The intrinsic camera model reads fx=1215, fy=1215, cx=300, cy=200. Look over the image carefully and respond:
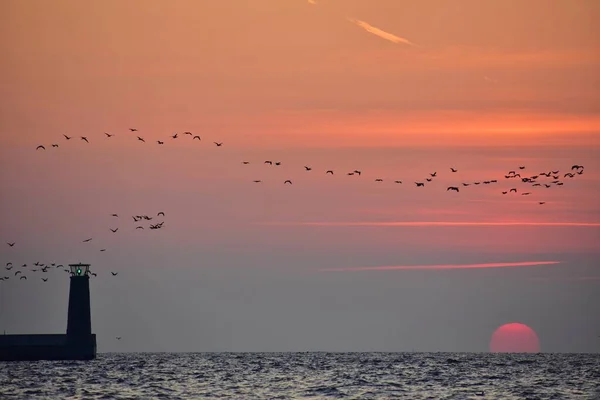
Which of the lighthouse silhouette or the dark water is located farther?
the lighthouse silhouette

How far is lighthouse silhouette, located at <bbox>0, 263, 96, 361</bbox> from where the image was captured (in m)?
160

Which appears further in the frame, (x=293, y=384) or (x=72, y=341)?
(x=72, y=341)

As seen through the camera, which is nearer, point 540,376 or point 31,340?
point 540,376

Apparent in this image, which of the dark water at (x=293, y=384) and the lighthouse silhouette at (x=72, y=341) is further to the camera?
the lighthouse silhouette at (x=72, y=341)

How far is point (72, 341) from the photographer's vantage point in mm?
161000

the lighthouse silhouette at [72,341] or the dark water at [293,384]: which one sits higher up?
the lighthouse silhouette at [72,341]

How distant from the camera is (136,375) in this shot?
12794 cm

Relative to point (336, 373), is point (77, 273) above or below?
above

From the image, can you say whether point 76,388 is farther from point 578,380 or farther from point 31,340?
→ point 31,340

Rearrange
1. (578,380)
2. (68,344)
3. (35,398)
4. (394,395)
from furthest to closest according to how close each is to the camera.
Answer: (68,344) < (578,380) < (394,395) < (35,398)

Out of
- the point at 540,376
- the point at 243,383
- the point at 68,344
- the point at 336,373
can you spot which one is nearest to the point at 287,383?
the point at 243,383

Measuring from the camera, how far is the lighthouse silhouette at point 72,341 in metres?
160

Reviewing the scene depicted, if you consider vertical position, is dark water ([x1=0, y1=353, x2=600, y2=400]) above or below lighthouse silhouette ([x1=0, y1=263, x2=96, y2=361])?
below

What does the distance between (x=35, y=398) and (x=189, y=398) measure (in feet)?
37.8
